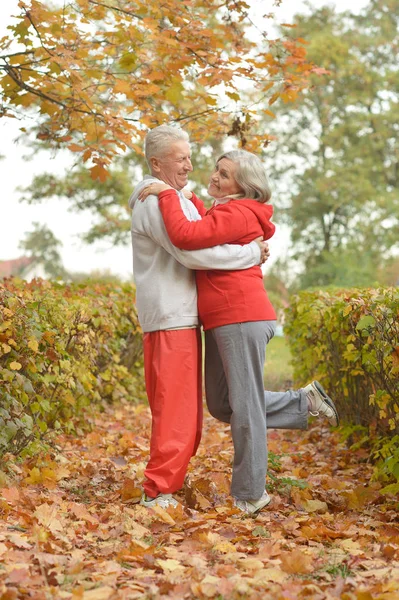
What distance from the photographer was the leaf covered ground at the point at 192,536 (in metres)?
2.93

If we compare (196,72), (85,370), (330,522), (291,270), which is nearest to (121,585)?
(330,522)

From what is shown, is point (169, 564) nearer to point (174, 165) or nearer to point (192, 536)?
point (192, 536)

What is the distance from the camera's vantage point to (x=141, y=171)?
2442 cm

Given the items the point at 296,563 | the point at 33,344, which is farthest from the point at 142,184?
the point at 296,563

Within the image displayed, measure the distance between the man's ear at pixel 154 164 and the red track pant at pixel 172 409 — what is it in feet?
3.01

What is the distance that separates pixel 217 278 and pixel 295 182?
23.9 meters

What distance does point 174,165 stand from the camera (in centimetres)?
432

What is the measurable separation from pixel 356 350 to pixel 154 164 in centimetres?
188

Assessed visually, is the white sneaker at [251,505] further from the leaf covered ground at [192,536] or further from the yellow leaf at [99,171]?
the yellow leaf at [99,171]

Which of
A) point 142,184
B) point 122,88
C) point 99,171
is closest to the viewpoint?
point 142,184

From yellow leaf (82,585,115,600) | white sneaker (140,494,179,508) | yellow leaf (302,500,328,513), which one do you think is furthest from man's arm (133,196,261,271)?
yellow leaf (82,585,115,600)

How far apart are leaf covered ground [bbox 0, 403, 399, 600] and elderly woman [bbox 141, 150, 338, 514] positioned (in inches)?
13.9

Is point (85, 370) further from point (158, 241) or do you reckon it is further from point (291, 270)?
point (291, 270)

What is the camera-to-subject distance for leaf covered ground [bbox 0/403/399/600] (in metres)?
2.93
